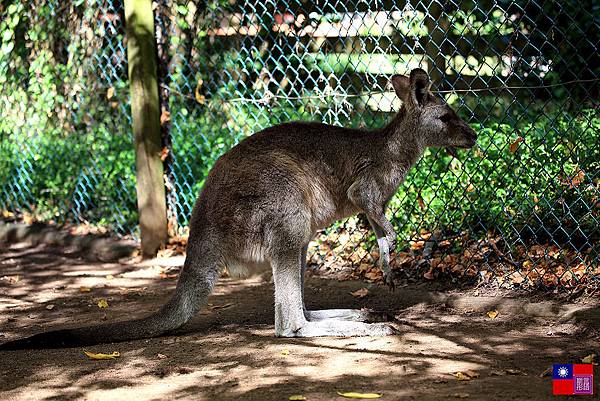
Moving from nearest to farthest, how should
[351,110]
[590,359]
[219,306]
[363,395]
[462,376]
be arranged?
[363,395]
[462,376]
[590,359]
[219,306]
[351,110]

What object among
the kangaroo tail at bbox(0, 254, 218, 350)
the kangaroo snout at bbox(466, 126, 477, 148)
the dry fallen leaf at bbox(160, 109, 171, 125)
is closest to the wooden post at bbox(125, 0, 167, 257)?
the dry fallen leaf at bbox(160, 109, 171, 125)

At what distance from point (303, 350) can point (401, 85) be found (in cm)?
155

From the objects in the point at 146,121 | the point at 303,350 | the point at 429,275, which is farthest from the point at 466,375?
the point at 146,121

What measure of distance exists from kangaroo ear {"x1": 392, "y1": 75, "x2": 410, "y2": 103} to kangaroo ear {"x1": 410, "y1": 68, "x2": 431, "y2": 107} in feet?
0.25

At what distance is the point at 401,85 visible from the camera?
14.5 ft

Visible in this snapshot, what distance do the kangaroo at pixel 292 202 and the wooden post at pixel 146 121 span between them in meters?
2.00

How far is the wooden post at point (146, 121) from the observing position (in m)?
6.05

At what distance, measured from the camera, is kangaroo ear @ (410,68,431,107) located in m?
4.21

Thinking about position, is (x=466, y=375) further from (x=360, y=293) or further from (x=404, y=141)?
(x=360, y=293)

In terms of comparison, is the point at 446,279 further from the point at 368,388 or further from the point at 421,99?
the point at 368,388

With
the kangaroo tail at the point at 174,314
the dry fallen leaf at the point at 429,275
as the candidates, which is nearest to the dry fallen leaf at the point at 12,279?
the kangaroo tail at the point at 174,314

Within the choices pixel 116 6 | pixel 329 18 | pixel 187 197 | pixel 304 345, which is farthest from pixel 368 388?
pixel 116 6

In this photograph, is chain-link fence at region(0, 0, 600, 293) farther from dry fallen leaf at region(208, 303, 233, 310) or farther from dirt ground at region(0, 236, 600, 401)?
dry fallen leaf at region(208, 303, 233, 310)

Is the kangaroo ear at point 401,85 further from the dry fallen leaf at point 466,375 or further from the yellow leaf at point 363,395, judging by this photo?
the yellow leaf at point 363,395
